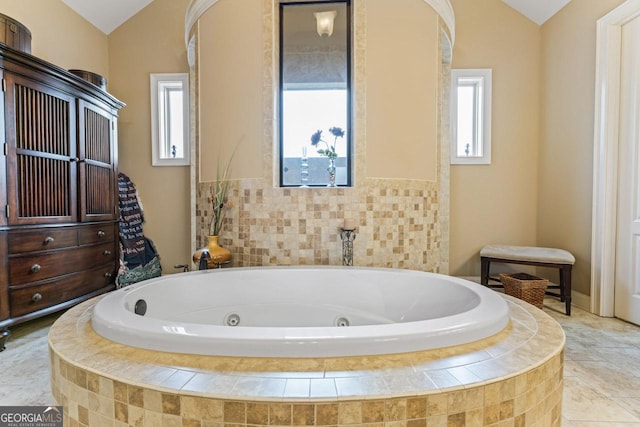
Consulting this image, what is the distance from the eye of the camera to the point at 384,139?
97.3 inches

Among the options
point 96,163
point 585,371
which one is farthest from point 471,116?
point 96,163

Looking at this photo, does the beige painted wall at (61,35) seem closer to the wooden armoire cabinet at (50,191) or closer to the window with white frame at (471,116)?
the wooden armoire cabinet at (50,191)

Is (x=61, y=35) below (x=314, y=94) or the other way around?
the other way around

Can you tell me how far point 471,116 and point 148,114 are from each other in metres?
3.32

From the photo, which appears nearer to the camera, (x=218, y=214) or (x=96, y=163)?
(x=218, y=214)

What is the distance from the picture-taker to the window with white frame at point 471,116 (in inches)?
135

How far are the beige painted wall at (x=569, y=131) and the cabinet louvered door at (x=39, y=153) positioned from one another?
3.98 meters

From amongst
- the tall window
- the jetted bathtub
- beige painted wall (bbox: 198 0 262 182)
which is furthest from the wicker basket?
beige painted wall (bbox: 198 0 262 182)

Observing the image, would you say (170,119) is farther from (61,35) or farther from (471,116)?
(471,116)

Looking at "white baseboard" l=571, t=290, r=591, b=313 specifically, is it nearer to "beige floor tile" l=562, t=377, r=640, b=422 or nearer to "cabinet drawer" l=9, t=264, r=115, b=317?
"beige floor tile" l=562, t=377, r=640, b=422

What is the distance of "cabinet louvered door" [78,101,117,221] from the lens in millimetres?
2639

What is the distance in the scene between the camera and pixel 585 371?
5.90 ft

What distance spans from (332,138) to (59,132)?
1958 mm

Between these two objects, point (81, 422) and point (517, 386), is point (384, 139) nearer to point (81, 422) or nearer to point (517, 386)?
point (517, 386)
